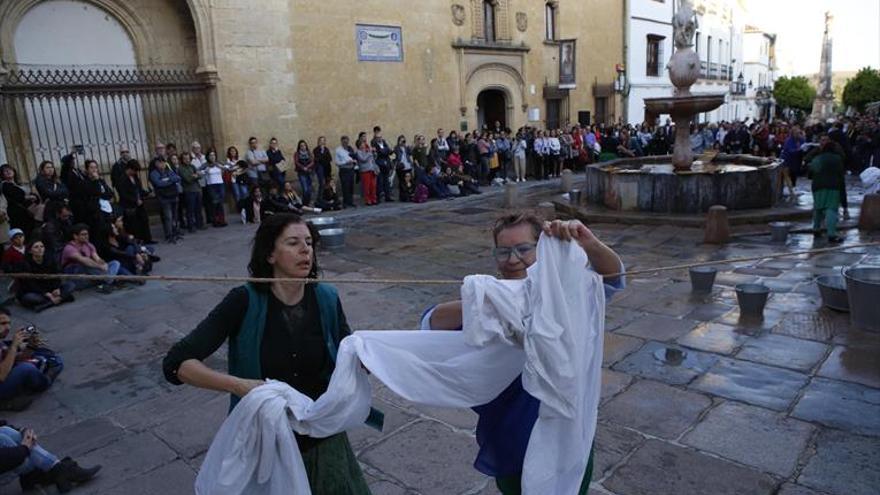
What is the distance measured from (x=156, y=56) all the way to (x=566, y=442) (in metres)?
14.3

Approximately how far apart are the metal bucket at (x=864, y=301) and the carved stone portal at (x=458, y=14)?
1570cm

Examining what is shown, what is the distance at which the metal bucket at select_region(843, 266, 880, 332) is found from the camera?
5.16m

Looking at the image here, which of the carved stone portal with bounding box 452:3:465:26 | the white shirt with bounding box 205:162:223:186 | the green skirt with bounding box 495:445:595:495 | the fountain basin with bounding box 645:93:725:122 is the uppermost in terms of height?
the carved stone portal with bounding box 452:3:465:26

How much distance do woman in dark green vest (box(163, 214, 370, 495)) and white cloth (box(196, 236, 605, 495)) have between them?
6.4 inches

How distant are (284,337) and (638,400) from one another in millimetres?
2915

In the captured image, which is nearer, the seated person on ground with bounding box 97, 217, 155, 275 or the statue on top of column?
the seated person on ground with bounding box 97, 217, 155, 275

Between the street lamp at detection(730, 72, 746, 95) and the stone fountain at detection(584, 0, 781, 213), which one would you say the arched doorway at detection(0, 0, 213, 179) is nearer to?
the stone fountain at detection(584, 0, 781, 213)

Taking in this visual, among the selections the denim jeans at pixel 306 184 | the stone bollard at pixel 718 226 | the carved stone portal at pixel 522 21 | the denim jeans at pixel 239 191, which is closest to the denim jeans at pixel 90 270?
the denim jeans at pixel 239 191

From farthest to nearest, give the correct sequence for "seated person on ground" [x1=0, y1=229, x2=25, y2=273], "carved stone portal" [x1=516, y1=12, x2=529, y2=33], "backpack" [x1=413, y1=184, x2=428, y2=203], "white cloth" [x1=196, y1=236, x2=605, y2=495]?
"carved stone portal" [x1=516, y1=12, x2=529, y2=33]
"backpack" [x1=413, y1=184, x2=428, y2=203]
"seated person on ground" [x1=0, y1=229, x2=25, y2=273]
"white cloth" [x1=196, y1=236, x2=605, y2=495]

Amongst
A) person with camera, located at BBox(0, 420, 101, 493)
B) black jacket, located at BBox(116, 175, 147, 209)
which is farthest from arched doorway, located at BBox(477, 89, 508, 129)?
person with camera, located at BBox(0, 420, 101, 493)

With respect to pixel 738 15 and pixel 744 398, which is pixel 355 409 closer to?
pixel 744 398

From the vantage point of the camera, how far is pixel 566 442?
6.34ft

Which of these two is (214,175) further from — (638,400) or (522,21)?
(522,21)

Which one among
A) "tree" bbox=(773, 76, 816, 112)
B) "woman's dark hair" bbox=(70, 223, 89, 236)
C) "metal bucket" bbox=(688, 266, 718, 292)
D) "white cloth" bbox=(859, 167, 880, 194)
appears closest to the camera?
"metal bucket" bbox=(688, 266, 718, 292)
